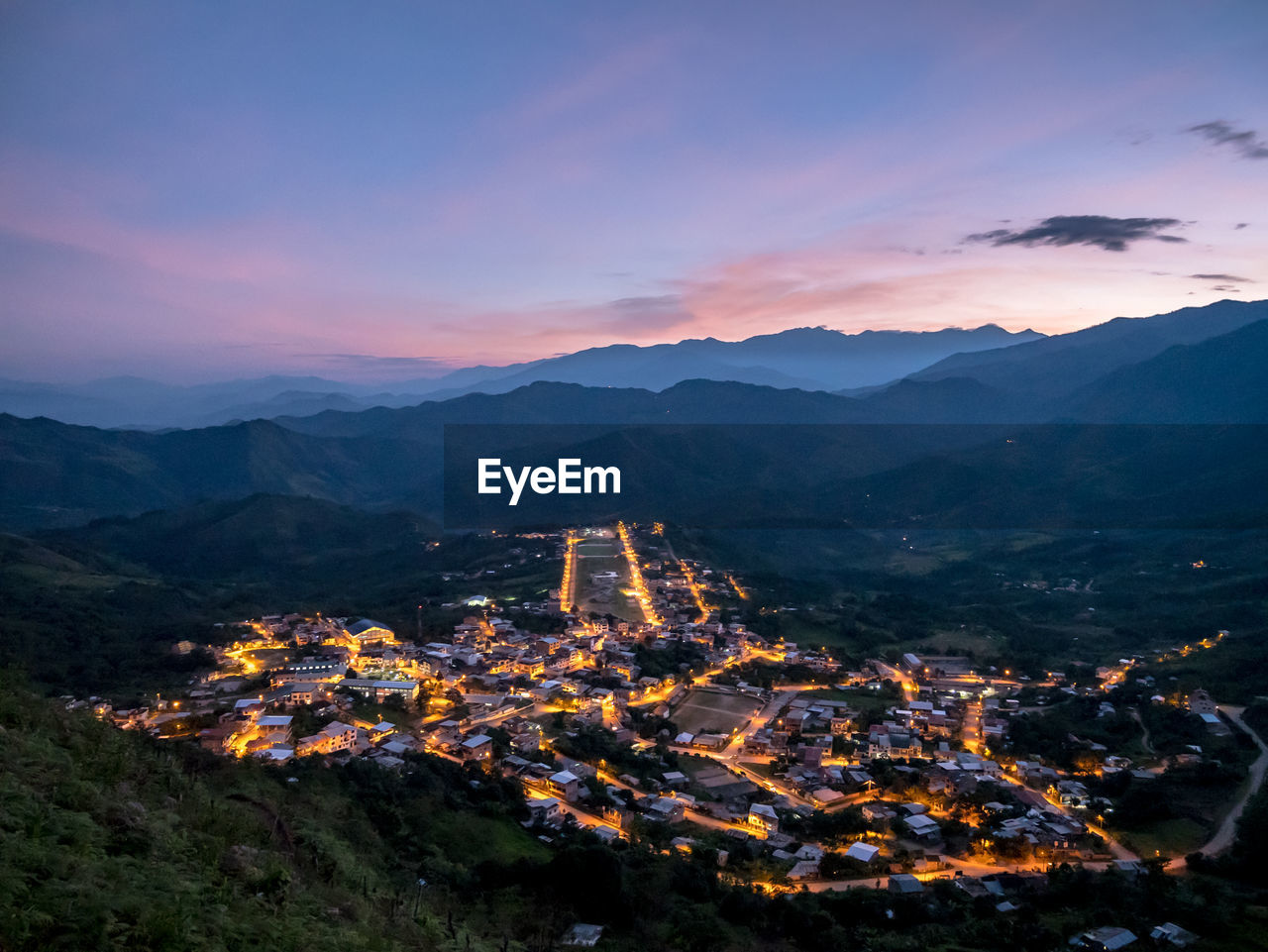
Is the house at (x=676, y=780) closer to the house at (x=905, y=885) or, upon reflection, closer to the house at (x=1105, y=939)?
the house at (x=905, y=885)

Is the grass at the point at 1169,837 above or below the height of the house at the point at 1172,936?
below

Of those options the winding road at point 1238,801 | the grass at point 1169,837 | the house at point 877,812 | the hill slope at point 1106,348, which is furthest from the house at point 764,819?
the hill slope at point 1106,348

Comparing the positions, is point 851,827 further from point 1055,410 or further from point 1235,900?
point 1055,410

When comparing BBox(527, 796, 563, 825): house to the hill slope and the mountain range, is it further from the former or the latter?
the hill slope

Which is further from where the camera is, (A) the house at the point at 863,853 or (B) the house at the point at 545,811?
(B) the house at the point at 545,811

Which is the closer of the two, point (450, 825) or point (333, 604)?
point (450, 825)

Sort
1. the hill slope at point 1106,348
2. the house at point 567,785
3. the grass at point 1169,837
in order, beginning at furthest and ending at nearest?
the hill slope at point 1106,348, the house at point 567,785, the grass at point 1169,837

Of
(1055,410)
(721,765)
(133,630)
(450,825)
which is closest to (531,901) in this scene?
(450,825)
